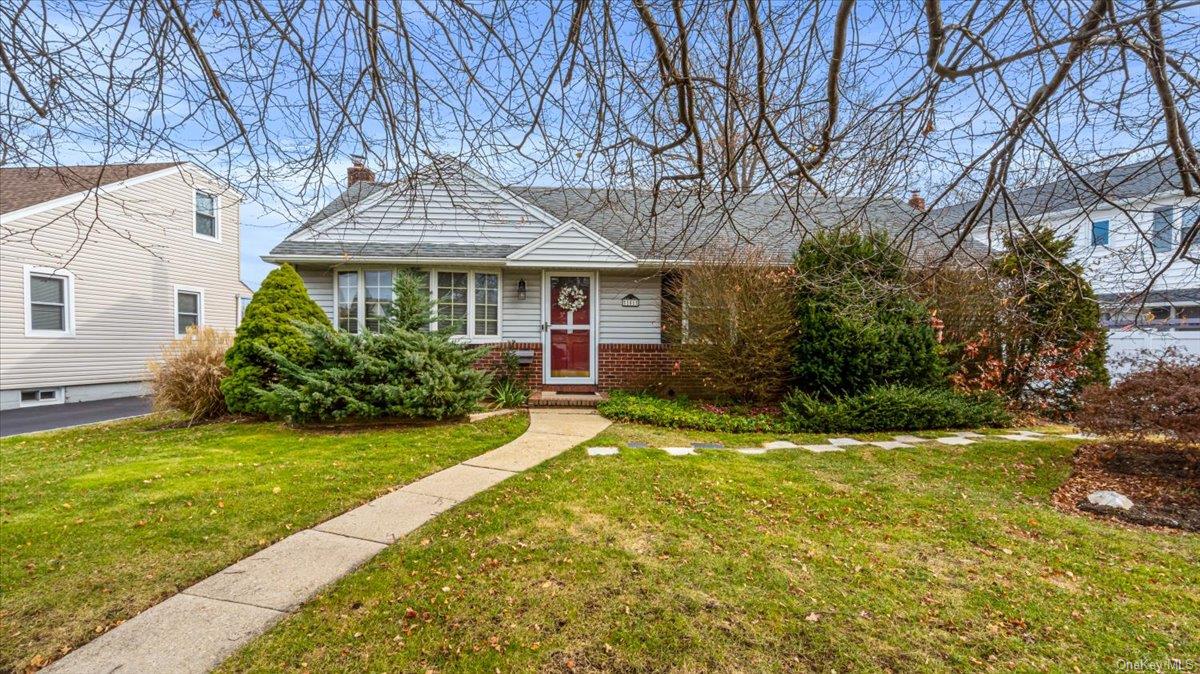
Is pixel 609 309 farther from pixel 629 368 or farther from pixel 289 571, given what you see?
pixel 289 571

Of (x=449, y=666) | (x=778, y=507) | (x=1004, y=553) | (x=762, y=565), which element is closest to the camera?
(x=449, y=666)

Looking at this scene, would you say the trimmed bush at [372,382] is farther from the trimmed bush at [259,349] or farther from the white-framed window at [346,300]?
the white-framed window at [346,300]

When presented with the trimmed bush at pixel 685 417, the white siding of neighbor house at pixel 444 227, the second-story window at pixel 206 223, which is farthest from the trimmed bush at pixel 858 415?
the second-story window at pixel 206 223

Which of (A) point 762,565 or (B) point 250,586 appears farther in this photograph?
(A) point 762,565

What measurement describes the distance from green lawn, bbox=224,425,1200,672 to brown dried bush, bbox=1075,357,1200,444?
1684mm

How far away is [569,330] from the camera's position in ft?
33.7

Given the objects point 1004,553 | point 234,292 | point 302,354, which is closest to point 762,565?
point 1004,553

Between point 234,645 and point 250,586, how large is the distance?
635 mm

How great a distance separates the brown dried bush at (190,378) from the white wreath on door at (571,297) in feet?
18.9

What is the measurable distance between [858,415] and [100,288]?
16.5m

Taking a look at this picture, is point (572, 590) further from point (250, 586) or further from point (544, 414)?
point (544, 414)

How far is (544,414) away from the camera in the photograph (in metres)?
8.41

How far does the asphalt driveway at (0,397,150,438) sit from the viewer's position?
8773mm

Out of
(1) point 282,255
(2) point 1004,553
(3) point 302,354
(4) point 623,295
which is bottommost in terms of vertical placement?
(2) point 1004,553
